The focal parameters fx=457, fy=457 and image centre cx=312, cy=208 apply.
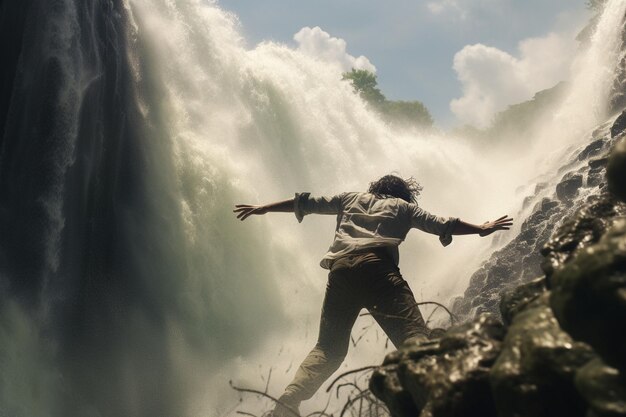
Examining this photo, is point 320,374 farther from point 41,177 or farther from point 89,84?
point 89,84

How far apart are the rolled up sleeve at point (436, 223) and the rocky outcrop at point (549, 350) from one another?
1451 millimetres

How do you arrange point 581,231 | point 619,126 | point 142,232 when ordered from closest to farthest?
point 581,231
point 142,232
point 619,126

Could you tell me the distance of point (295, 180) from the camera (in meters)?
17.2

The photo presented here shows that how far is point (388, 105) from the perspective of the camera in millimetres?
45062

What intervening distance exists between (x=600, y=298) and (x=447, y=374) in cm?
66

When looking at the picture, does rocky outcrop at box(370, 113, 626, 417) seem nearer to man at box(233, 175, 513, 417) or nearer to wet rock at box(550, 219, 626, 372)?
wet rock at box(550, 219, 626, 372)

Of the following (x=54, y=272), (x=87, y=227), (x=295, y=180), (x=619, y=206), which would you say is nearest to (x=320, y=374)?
(x=619, y=206)

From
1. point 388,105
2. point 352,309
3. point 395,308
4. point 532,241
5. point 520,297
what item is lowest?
point 520,297

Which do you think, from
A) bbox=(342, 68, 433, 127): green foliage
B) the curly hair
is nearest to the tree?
bbox=(342, 68, 433, 127): green foliage

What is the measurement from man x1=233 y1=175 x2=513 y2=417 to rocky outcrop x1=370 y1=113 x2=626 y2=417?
114 cm

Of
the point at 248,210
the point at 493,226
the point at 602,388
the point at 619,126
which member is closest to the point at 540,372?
the point at 602,388

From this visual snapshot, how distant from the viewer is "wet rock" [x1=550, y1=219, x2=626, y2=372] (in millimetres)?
1198

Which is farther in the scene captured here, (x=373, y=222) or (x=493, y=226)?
(x=373, y=222)

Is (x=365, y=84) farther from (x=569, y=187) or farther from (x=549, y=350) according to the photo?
(x=549, y=350)
